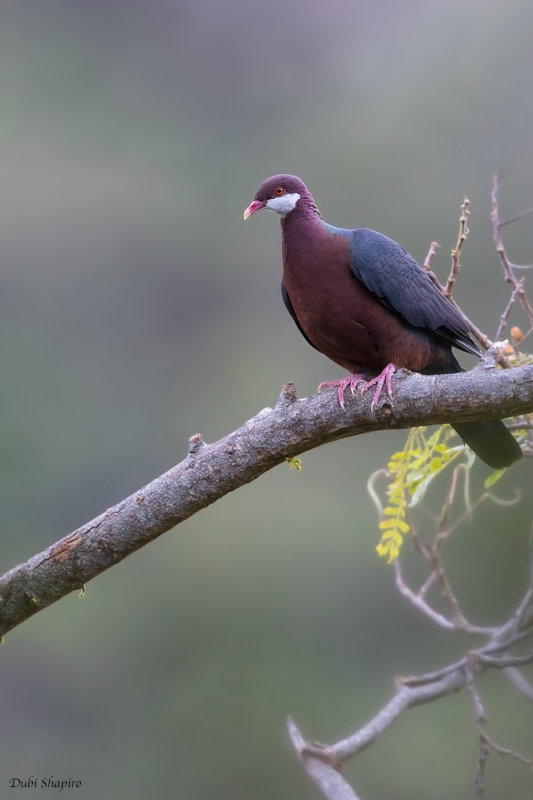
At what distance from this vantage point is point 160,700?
9898 mm

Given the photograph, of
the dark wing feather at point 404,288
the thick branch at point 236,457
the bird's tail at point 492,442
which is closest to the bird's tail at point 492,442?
the bird's tail at point 492,442

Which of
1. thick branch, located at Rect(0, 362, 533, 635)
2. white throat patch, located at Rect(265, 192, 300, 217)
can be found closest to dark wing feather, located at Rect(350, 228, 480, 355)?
white throat patch, located at Rect(265, 192, 300, 217)

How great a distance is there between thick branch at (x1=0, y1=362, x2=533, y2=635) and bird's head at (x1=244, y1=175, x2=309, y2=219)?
0.94 m

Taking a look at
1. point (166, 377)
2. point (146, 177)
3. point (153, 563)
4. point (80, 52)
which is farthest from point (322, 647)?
point (80, 52)

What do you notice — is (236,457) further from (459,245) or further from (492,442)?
(492,442)

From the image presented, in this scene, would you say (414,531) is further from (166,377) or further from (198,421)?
(166,377)

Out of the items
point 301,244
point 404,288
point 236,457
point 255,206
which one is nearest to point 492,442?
point 404,288

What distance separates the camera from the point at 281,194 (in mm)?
3299

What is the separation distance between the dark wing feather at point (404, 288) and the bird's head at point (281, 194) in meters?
0.22

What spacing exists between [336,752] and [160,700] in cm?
720

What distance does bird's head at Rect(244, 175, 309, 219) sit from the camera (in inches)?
129

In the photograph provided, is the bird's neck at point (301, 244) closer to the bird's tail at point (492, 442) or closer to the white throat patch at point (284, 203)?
the white throat patch at point (284, 203)

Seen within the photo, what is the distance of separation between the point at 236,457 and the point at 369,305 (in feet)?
2.74

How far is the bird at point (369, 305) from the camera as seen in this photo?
3.10 m
